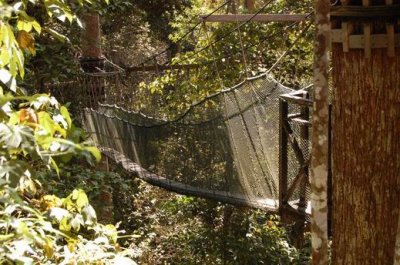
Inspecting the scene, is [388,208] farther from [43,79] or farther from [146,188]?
[146,188]

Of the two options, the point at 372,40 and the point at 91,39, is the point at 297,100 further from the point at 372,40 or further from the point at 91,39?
the point at 91,39

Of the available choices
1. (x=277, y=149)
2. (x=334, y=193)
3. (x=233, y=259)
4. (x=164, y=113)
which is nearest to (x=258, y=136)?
(x=277, y=149)

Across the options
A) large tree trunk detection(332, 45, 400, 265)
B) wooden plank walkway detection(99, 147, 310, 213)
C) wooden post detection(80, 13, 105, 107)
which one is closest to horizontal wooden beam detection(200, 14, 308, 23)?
wooden plank walkway detection(99, 147, 310, 213)

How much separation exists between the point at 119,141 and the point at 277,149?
2.04 m

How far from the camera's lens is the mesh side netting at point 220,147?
2861 millimetres

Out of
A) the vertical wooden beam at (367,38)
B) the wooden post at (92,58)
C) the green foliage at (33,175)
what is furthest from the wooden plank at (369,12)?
the wooden post at (92,58)

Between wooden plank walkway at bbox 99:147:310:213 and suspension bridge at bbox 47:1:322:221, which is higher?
suspension bridge at bbox 47:1:322:221

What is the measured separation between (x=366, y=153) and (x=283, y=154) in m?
0.98

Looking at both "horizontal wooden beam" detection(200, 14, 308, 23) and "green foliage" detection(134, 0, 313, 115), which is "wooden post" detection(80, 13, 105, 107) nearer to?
"green foliage" detection(134, 0, 313, 115)

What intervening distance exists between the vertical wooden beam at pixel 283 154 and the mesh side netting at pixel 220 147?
3 cm

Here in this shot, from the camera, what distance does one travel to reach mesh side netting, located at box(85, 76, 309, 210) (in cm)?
286

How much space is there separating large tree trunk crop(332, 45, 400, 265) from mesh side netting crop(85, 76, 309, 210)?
85 cm

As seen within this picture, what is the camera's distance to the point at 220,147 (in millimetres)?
3266

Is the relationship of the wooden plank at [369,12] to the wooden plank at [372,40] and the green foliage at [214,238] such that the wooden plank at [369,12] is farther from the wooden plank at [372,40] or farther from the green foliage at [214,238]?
the green foliage at [214,238]
